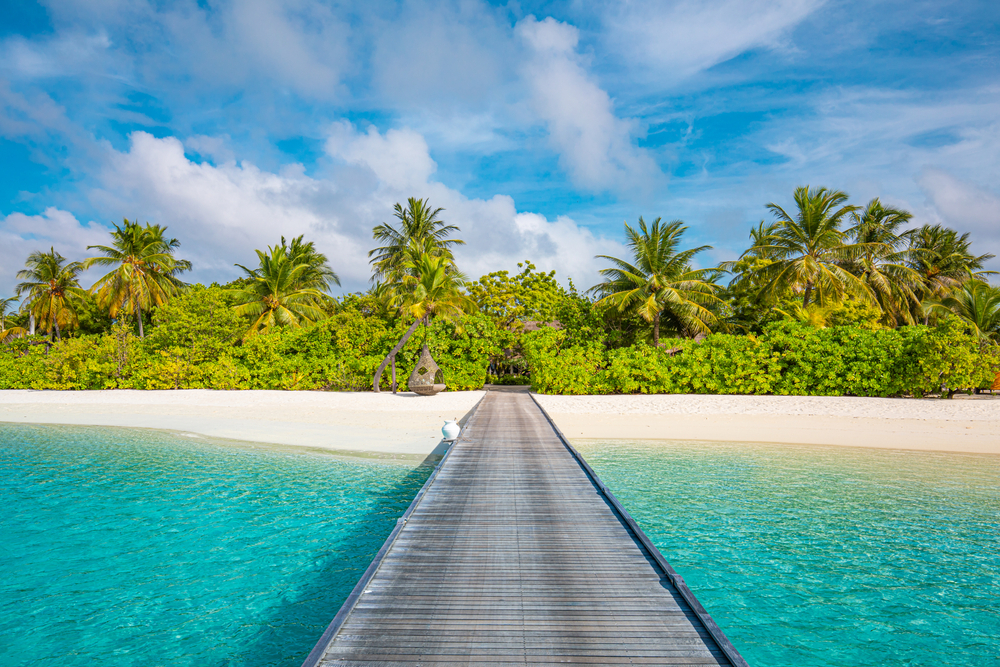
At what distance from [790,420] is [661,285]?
9.04 m

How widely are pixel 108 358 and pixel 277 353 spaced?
7.64 m

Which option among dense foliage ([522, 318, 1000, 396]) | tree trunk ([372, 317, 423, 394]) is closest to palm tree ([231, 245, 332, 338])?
tree trunk ([372, 317, 423, 394])

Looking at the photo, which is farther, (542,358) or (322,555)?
(542,358)

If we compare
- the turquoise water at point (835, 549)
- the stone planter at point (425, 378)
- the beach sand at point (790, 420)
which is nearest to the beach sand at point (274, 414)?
the stone planter at point (425, 378)

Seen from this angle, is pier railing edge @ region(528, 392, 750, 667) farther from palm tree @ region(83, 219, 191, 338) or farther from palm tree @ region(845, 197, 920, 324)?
palm tree @ region(83, 219, 191, 338)

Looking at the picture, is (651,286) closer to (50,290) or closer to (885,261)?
(885,261)

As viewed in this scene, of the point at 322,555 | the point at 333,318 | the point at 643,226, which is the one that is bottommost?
the point at 322,555

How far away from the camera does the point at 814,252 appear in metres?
20.1

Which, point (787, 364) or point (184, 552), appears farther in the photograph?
point (787, 364)

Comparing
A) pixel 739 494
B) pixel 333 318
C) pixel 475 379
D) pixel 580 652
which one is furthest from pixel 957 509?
pixel 333 318

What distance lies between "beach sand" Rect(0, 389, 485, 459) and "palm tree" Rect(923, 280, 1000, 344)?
22047 millimetres

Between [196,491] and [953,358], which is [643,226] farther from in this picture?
[196,491]

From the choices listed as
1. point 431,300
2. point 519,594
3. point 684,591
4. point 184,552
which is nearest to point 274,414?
point 431,300

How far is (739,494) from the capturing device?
22.6ft
